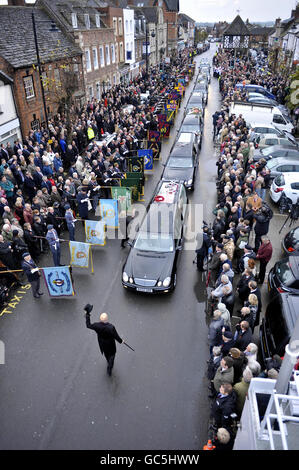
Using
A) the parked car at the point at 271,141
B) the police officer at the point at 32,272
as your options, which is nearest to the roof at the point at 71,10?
the parked car at the point at 271,141

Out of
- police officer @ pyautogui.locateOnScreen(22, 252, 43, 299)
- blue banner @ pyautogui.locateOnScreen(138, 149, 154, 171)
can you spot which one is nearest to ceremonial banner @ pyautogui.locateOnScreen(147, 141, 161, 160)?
blue banner @ pyautogui.locateOnScreen(138, 149, 154, 171)

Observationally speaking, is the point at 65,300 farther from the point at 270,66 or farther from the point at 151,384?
the point at 270,66

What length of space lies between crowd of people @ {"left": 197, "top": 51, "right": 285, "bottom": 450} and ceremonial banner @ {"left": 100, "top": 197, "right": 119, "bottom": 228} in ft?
12.0

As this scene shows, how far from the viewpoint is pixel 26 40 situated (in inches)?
849

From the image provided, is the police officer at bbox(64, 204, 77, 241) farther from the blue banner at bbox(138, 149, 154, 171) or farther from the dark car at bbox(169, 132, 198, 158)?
the blue banner at bbox(138, 149, 154, 171)

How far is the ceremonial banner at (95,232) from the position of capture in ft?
37.4

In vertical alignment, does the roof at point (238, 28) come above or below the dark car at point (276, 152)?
above

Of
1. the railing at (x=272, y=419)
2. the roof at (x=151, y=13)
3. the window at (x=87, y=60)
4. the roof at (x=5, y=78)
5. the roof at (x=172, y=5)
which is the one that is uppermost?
the roof at (x=172, y=5)

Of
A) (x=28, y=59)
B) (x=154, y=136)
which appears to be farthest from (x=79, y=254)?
(x=28, y=59)

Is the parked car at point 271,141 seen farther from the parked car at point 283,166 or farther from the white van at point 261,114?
the white van at point 261,114

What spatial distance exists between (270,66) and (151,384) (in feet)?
197

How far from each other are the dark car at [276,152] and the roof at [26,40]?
14.2 metres

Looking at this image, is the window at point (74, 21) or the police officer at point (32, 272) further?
the window at point (74, 21)

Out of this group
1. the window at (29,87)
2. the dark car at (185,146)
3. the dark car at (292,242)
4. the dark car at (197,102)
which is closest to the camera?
the dark car at (292,242)
